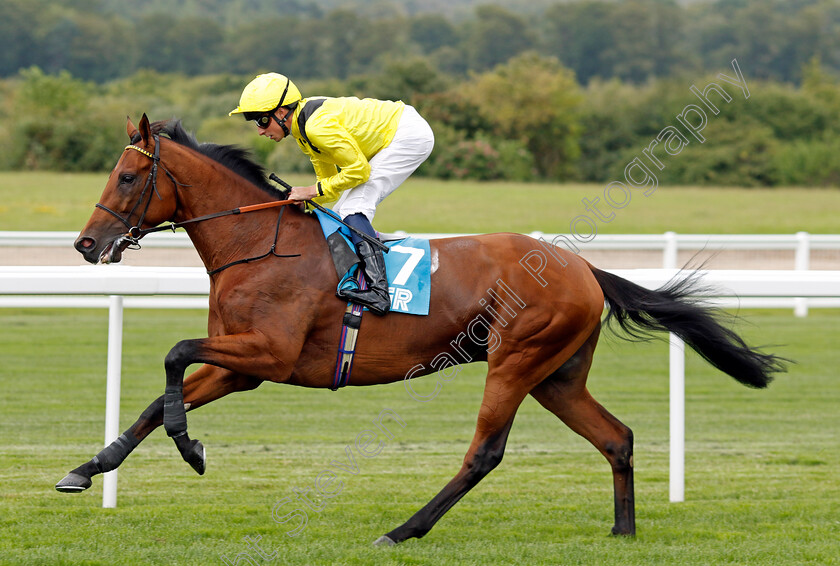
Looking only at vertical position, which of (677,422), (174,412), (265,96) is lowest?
(677,422)

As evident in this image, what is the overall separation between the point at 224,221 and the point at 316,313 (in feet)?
1.78

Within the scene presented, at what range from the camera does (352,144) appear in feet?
13.1

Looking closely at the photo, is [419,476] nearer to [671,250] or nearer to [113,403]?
[113,403]

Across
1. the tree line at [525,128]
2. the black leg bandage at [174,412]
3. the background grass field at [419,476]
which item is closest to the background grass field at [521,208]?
the tree line at [525,128]

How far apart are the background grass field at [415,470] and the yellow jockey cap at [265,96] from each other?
167cm

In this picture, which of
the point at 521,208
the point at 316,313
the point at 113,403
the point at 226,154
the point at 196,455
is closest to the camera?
the point at 196,455

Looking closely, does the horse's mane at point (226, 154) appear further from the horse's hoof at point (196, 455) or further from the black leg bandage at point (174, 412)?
the horse's hoof at point (196, 455)

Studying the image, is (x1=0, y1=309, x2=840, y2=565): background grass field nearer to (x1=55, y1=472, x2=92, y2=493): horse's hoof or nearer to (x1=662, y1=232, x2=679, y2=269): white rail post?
(x1=55, y1=472, x2=92, y2=493): horse's hoof

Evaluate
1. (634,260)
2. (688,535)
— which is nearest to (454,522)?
(688,535)

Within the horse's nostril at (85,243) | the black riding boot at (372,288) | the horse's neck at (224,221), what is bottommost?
the black riding boot at (372,288)

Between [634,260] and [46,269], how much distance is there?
41.7ft

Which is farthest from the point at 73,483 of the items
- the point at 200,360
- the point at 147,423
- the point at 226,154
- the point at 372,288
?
the point at 226,154

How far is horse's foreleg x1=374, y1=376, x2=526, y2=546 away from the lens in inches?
154

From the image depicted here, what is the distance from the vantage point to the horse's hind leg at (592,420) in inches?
163
